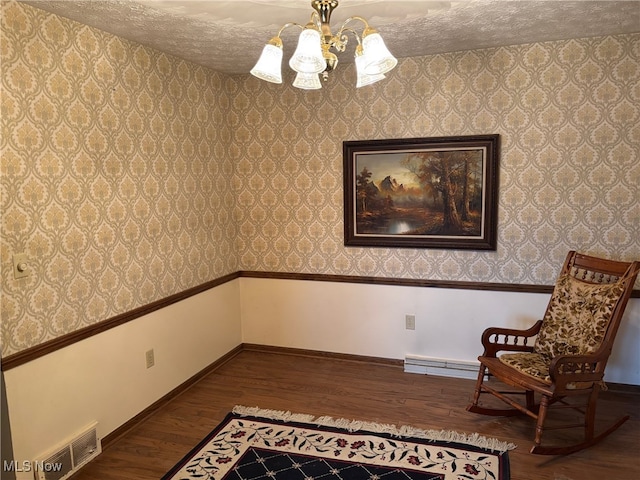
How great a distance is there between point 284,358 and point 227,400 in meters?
0.84

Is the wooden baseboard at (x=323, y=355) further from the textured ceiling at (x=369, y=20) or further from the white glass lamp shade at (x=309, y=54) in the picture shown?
the white glass lamp shade at (x=309, y=54)

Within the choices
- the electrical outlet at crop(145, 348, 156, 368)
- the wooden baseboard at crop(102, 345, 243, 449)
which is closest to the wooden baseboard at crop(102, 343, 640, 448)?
the wooden baseboard at crop(102, 345, 243, 449)

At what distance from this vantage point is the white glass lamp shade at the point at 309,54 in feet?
5.69

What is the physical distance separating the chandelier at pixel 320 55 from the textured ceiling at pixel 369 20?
554mm

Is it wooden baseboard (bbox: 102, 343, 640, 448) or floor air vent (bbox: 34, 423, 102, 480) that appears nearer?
floor air vent (bbox: 34, 423, 102, 480)

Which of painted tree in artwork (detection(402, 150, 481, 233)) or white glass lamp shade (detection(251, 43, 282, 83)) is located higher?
white glass lamp shade (detection(251, 43, 282, 83))

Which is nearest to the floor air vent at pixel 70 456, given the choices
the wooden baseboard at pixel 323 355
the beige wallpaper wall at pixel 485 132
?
the wooden baseboard at pixel 323 355

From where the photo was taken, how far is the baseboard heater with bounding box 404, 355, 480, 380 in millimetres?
3551

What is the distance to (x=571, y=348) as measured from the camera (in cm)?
277

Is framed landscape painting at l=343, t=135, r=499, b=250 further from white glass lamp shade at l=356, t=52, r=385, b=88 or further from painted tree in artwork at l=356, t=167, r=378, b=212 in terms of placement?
white glass lamp shade at l=356, t=52, r=385, b=88

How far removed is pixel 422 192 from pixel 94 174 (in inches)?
90.2

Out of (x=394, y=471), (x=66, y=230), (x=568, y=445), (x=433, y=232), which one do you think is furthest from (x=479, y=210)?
(x=66, y=230)

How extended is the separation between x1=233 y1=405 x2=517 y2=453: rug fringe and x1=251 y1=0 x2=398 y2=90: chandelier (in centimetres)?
203

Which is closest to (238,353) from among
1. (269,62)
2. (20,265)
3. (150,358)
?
(150,358)
